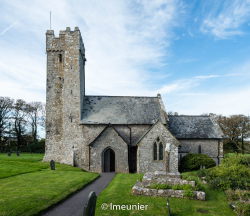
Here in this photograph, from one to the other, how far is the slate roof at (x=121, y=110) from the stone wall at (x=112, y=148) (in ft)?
8.63

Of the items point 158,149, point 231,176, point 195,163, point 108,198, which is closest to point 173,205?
point 108,198

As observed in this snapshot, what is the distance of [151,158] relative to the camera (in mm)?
26547

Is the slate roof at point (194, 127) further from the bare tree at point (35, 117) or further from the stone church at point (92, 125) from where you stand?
the bare tree at point (35, 117)

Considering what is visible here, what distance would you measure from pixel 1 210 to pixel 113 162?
1942 centimetres

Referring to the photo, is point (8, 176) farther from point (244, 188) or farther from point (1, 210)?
point (244, 188)

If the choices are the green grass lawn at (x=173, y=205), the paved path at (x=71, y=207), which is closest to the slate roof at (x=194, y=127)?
the green grass lawn at (x=173, y=205)

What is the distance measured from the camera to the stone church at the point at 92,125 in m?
27.5

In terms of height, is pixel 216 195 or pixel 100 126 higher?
pixel 100 126

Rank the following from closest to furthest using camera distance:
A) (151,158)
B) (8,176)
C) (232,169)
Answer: (232,169), (8,176), (151,158)

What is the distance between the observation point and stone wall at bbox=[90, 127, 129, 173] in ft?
89.3

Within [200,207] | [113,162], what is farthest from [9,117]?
[200,207]

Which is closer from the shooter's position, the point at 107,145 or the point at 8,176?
the point at 8,176

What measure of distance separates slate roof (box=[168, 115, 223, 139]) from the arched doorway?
27.9 ft

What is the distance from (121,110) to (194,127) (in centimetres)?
1007
